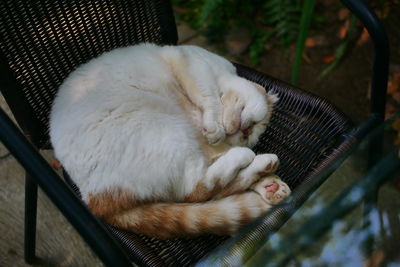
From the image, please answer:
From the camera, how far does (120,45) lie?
5.24 ft

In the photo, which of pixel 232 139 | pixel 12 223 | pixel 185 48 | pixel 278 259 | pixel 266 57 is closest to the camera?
pixel 278 259

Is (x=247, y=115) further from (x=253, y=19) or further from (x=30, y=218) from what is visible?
(x=253, y=19)

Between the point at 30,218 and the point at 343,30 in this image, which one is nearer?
the point at 30,218

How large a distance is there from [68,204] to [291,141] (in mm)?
836

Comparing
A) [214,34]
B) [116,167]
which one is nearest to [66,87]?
[116,167]

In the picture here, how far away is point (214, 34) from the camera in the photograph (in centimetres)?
284

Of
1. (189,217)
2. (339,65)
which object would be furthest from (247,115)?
(339,65)

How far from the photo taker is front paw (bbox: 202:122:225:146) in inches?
57.0

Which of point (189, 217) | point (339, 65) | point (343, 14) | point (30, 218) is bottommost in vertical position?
point (30, 218)

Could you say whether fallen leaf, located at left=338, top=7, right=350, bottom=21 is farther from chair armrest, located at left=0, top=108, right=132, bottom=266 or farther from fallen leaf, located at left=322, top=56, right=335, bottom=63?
chair armrest, located at left=0, top=108, right=132, bottom=266

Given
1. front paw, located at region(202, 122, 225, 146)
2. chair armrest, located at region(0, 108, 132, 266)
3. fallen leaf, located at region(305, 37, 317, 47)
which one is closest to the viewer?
chair armrest, located at region(0, 108, 132, 266)

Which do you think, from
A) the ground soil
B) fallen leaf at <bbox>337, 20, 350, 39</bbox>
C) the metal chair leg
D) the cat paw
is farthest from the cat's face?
fallen leaf at <bbox>337, 20, 350, 39</bbox>

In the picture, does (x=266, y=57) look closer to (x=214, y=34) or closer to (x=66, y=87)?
(x=214, y=34)

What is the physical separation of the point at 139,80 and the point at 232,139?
38cm
